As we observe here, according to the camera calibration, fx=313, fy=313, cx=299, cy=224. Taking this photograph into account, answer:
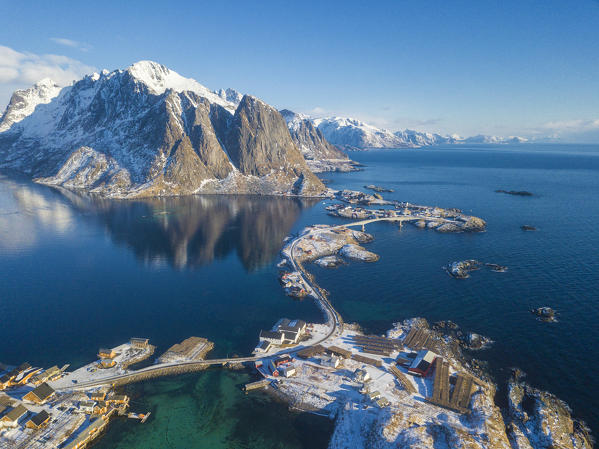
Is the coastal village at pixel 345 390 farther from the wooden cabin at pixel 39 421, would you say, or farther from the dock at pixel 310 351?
the dock at pixel 310 351

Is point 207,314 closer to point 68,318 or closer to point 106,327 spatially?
point 106,327

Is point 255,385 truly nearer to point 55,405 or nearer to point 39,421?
point 55,405

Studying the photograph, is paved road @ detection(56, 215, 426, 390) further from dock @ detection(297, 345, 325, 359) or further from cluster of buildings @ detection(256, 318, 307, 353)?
cluster of buildings @ detection(256, 318, 307, 353)

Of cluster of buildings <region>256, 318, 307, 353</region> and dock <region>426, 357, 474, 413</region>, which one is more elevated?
cluster of buildings <region>256, 318, 307, 353</region>

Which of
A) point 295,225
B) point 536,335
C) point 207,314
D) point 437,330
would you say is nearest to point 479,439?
point 437,330

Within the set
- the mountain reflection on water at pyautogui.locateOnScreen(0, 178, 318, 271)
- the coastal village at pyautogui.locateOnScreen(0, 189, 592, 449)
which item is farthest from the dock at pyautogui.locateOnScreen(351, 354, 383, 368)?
the mountain reflection on water at pyautogui.locateOnScreen(0, 178, 318, 271)

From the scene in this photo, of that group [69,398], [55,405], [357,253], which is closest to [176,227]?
[357,253]
